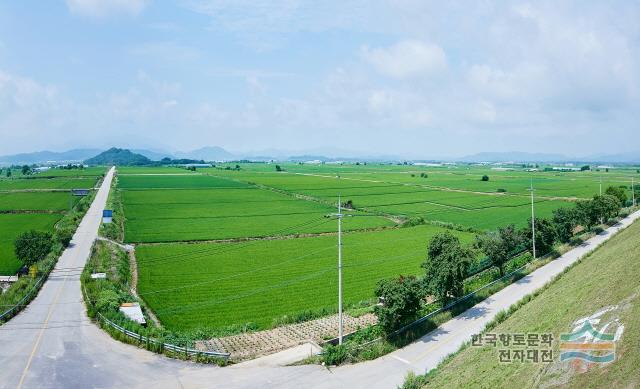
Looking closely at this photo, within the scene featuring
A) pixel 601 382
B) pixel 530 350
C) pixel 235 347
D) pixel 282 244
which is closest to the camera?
pixel 601 382

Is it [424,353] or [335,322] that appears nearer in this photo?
[424,353]

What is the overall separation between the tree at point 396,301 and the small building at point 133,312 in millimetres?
13816

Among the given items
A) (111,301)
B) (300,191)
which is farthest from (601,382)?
(300,191)

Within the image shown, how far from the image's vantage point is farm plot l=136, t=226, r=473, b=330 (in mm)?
29344

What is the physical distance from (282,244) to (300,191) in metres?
58.0

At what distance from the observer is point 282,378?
2095 cm

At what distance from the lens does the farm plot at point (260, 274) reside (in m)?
29.3

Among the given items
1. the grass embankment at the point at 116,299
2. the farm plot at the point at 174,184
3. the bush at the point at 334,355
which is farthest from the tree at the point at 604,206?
the farm plot at the point at 174,184

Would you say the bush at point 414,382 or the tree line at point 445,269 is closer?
the bush at point 414,382

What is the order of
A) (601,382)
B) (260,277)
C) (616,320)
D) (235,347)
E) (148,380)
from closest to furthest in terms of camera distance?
(601,382), (616,320), (148,380), (235,347), (260,277)

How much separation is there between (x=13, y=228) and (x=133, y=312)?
138 ft

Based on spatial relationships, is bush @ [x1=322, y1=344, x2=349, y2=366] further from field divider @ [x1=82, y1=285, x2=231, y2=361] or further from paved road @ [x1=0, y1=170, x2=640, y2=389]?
field divider @ [x1=82, y1=285, x2=231, y2=361]

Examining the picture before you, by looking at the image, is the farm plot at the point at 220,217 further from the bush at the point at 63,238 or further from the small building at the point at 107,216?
the bush at the point at 63,238

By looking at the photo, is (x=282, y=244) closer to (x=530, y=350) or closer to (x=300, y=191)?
(x=530, y=350)
